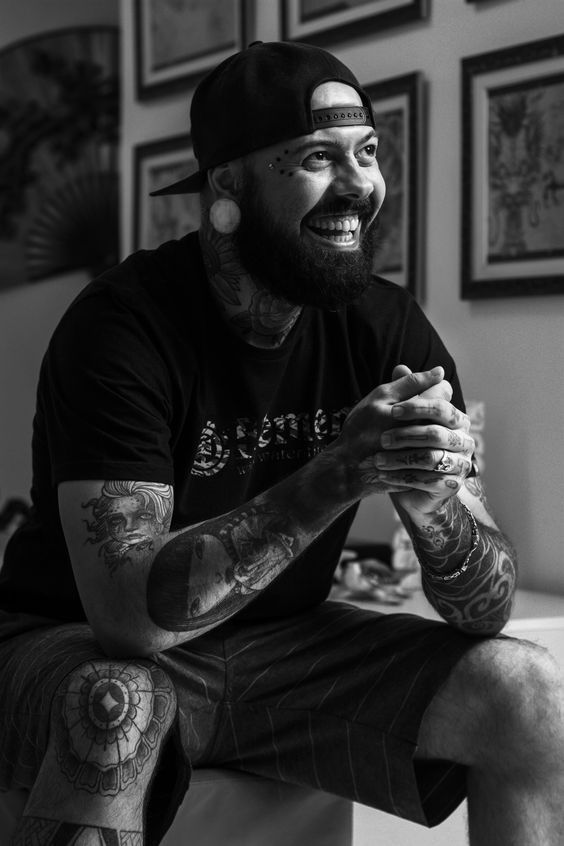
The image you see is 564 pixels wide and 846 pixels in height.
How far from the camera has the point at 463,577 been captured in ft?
4.55

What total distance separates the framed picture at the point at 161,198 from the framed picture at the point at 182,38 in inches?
5.7

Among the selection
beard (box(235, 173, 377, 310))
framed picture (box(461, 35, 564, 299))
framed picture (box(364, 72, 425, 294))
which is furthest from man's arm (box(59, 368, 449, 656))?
framed picture (box(364, 72, 425, 294))

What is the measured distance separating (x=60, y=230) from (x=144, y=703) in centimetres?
307

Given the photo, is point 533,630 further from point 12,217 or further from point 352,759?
point 12,217

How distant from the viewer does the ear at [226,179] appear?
151 centimetres

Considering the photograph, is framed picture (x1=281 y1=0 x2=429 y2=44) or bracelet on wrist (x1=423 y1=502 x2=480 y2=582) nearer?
bracelet on wrist (x1=423 y1=502 x2=480 y2=582)

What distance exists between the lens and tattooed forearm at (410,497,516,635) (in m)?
1.36

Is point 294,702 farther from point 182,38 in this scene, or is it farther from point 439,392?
point 182,38

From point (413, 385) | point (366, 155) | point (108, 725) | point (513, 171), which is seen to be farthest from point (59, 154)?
point (108, 725)

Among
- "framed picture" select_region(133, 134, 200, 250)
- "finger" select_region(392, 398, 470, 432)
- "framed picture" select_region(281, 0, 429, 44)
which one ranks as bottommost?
"finger" select_region(392, 398, 470, 432)

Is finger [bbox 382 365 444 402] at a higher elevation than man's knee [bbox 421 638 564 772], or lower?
higher

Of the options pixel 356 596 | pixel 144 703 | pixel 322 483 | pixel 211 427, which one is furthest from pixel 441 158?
pixel 144 703

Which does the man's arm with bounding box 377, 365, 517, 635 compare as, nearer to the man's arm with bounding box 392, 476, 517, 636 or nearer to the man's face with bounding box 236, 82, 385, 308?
the man's arm with bounding box 392, 476, 517, 636

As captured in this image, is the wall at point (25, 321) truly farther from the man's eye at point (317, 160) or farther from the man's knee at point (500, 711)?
the man's knee at point (500, 711)
